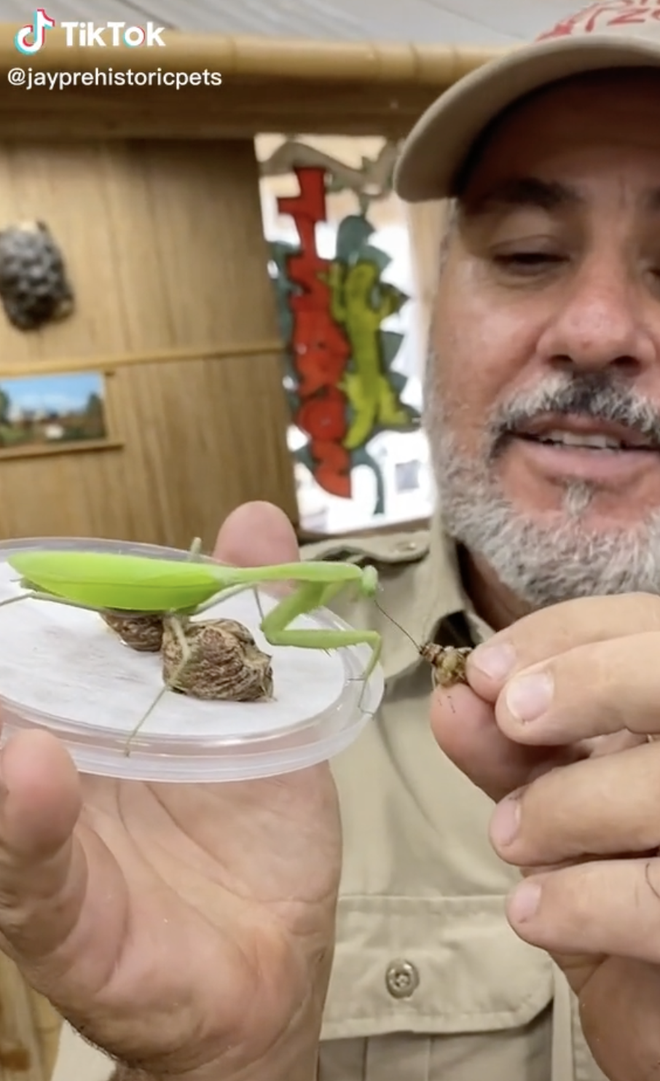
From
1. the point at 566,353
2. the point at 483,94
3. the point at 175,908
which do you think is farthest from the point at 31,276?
the point at 175,908

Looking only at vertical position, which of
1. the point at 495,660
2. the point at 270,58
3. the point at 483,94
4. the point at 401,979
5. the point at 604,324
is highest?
the point at 270,58

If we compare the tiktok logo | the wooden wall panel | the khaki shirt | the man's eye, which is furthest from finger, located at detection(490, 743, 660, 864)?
the tiktok logo

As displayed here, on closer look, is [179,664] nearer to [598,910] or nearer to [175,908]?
[175,908]

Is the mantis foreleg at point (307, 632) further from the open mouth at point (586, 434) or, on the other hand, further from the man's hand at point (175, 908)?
the open mouth at point (586, 434)

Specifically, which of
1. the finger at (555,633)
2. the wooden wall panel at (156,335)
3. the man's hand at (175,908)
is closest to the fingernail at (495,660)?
the finger at (555,633)

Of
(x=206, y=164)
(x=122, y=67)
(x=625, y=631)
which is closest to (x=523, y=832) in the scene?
(x=625, y=631)

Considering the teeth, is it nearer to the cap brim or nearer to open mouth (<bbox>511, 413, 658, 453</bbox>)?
open mouth (<bbox>511, 413, 658, 453</bbox>)

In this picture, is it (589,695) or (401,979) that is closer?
(589,695)
